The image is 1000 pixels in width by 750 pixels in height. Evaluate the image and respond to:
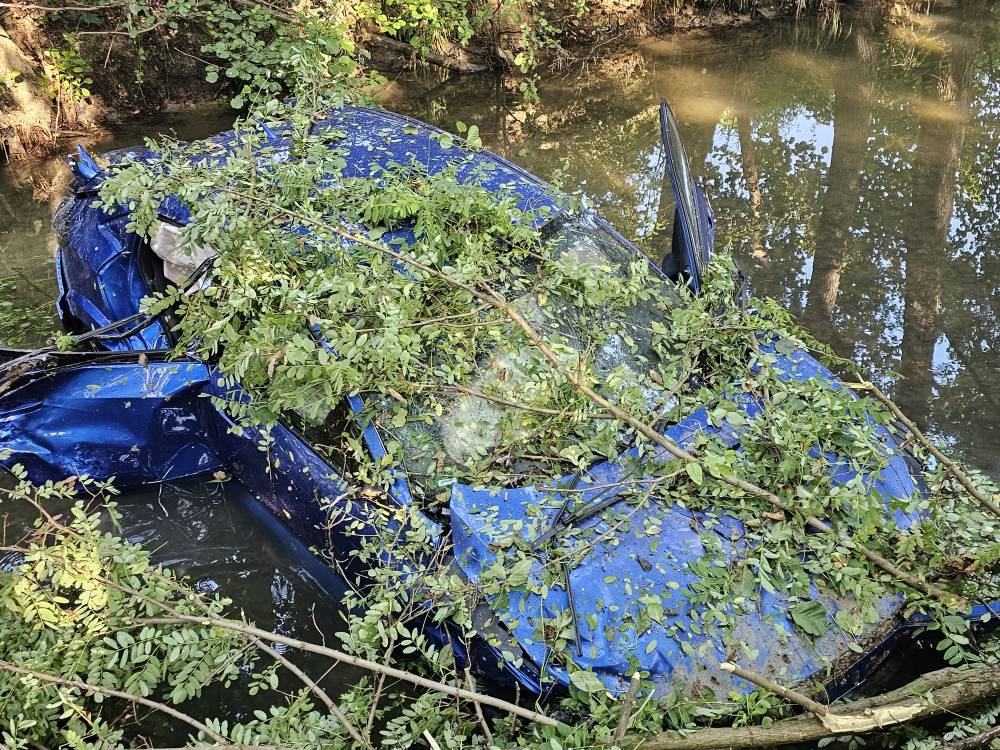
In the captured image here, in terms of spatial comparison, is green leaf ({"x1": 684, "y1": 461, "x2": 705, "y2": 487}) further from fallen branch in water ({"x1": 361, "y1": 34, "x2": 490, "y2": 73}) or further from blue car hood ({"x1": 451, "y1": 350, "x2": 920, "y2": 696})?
fallen branch in water ({"x1": 361, "y1": 34, "x2": 490, "y2": 73})

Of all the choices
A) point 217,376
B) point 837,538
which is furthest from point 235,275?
point 837,538

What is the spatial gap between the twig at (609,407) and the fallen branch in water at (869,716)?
0.26m

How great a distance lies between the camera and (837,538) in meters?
2.74

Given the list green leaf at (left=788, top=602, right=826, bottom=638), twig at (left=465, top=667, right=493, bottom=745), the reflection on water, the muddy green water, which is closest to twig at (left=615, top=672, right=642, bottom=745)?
twig at (left=465, top=667, right=493, bottom=745)

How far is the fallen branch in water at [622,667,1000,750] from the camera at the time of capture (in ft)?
7.71

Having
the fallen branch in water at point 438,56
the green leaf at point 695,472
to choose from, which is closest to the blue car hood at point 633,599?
the green leaf at point 695,472

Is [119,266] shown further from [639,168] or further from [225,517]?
[639,168]

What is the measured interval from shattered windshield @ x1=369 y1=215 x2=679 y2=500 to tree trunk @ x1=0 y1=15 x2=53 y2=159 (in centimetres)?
602

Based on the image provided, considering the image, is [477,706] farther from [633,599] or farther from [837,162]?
[837,162]

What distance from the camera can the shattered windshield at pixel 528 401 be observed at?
2973mm

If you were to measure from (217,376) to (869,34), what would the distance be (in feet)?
34.8

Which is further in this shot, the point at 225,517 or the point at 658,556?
the point at 225,517

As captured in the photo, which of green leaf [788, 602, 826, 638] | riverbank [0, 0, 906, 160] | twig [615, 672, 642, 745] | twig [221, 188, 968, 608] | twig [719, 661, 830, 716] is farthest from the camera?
riverbank [0, 0, 906, 160]

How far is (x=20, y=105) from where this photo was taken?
23.4 ft
